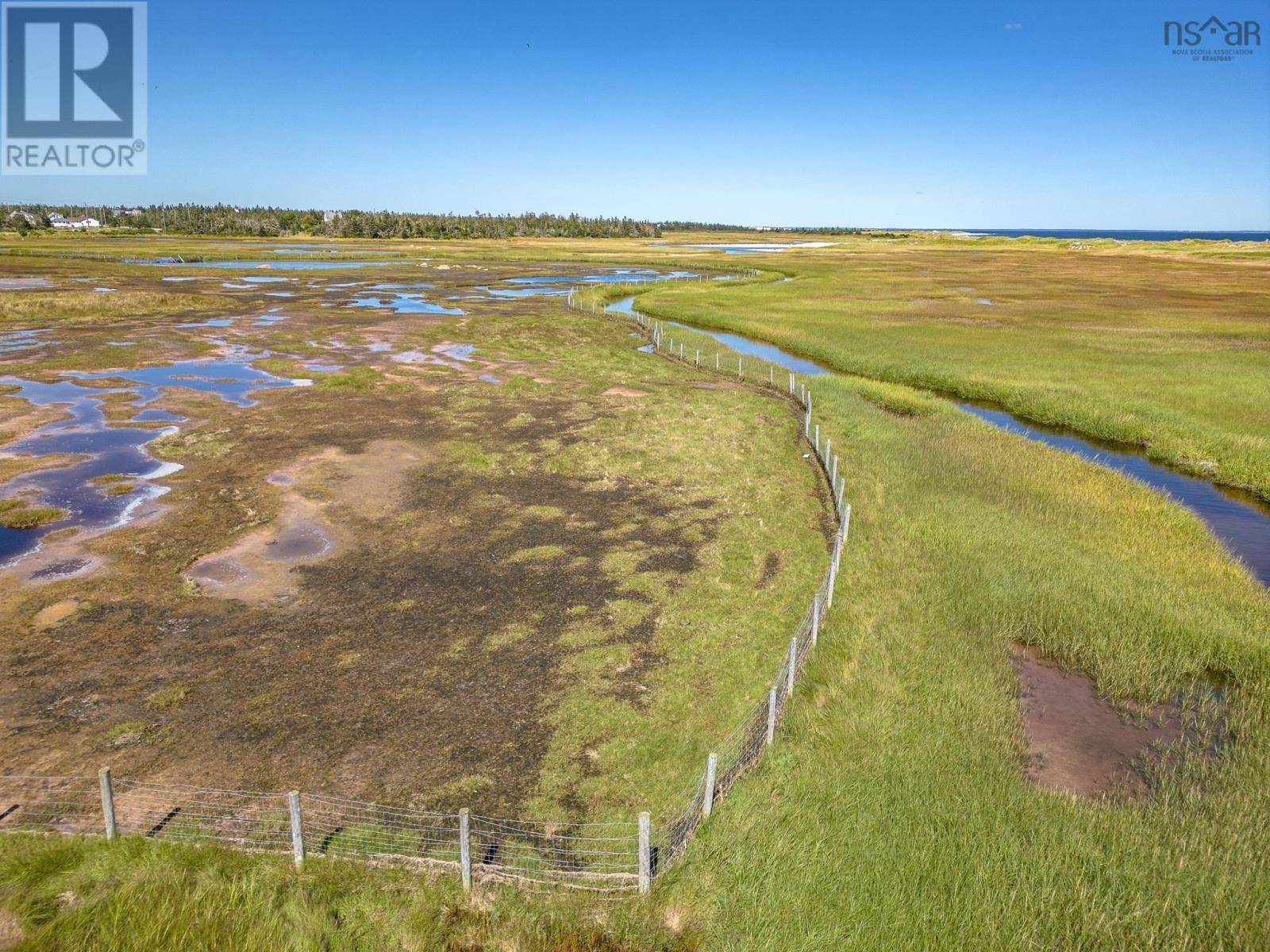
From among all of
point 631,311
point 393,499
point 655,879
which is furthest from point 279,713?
point 631,311

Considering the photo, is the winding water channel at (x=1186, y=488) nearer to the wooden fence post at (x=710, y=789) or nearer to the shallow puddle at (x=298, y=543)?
the wooden fence post at (x=710, y=789)

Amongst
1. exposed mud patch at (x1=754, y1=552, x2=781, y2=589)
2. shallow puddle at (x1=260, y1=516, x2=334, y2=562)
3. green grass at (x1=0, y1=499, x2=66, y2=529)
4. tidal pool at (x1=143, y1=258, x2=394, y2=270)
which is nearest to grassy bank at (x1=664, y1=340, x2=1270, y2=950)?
exposed mud patch at (x1=754, y1=552, x2=781, y2=589)

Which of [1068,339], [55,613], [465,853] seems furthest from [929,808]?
[1068,339]

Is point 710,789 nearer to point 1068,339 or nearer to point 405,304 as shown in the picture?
point 1068,339

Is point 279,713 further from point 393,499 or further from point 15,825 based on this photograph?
point 393,499

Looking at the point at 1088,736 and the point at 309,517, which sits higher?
the point at 309,517
